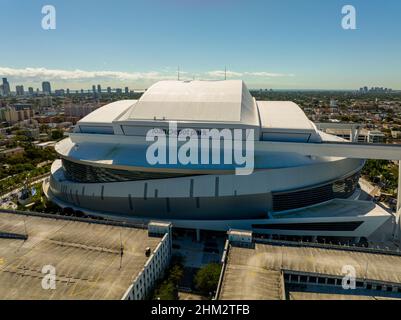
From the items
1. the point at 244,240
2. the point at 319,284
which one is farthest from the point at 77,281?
the point at 319,284

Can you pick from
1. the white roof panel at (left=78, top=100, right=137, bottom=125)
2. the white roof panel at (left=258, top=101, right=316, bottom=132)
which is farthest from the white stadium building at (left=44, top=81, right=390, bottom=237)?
the white roof panel at (left=78, top=100, right=137, bottom=125)

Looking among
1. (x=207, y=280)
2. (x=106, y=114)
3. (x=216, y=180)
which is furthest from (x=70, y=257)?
(x=106, y=114)

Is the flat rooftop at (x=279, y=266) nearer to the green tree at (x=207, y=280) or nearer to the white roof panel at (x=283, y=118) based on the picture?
the green tree at (x=207, y=280)

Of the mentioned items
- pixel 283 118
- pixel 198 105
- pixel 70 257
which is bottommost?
pixel 70 257

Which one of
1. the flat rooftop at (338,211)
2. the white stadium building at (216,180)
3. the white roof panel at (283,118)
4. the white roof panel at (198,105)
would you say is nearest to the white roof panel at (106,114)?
the white stadium building at (216,180)

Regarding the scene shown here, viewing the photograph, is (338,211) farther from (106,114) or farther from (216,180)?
(106,114)

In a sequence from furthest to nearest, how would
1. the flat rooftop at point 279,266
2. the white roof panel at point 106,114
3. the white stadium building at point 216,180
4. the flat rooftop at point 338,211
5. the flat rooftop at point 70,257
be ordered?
the white roof panel at point 106,114 → the white stadium building at point 216,180 → the flat rooftop at point 338,211 → the flat rooftop at point 279,266 → the flat rooftop at point 70,257

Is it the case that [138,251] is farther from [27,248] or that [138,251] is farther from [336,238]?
[336,238]
